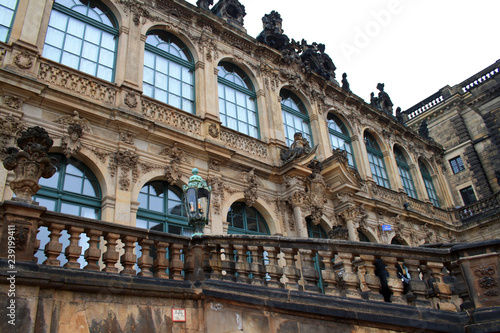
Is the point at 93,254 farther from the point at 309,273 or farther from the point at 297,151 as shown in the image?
the point at 297,151

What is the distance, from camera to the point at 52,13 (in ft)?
36.4

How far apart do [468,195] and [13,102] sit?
2429 cm

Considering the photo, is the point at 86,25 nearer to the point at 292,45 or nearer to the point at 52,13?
the point at 52,13

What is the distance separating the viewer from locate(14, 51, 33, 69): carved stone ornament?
958cm

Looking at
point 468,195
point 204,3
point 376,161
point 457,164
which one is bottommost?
point 468,195

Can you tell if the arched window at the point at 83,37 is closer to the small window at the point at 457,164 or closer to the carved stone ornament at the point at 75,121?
the carved stone ornament at the point at 75,121

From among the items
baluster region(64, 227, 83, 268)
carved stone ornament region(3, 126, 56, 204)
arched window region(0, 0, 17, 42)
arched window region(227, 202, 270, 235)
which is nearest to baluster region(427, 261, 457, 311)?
baluster region(64, 227, 83, 268)

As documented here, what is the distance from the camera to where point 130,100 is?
1126cm

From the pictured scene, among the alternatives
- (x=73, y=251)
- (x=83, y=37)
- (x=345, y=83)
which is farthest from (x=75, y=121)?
(x=345, y=83)

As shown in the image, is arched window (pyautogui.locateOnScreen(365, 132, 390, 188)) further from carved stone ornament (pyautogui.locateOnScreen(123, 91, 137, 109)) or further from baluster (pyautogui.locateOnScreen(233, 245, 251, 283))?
baluster (pyautogui.locateOnScreen(233, 245, 251, 283))

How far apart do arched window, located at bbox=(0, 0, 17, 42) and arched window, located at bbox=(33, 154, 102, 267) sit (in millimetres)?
3243

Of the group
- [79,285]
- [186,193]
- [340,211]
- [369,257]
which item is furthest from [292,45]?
[79,285]

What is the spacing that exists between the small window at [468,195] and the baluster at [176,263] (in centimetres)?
2279

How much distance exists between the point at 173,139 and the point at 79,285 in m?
6.51
